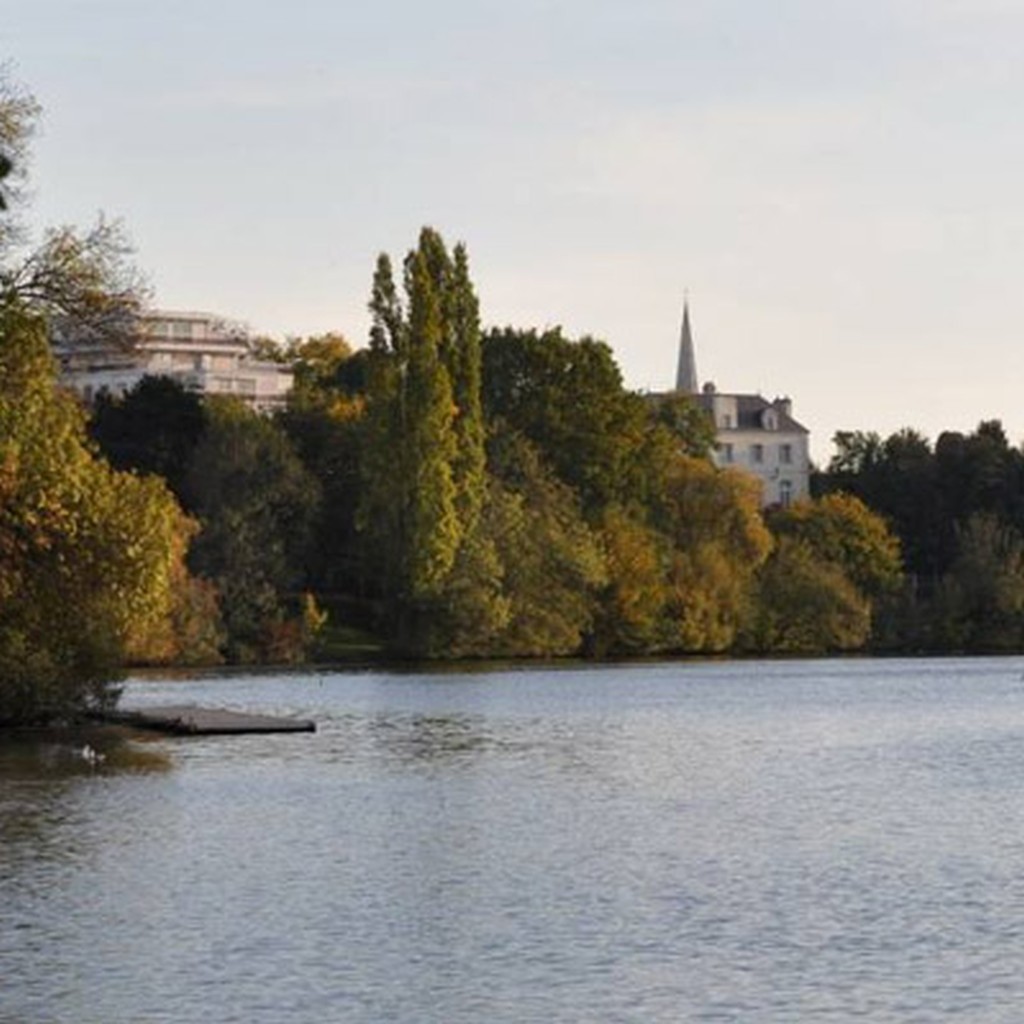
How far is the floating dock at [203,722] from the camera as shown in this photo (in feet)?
191

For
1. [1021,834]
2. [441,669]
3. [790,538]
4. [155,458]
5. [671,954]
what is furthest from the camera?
[790,538]

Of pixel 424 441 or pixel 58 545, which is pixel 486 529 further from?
pixel 58 545

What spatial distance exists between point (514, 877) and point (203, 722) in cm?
2826

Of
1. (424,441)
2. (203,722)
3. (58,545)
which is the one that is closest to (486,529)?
→ (424,441)

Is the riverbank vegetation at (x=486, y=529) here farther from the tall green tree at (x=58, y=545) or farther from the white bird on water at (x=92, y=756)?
the white bird on water at (x=92, y=756)

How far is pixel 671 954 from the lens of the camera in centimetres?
2584

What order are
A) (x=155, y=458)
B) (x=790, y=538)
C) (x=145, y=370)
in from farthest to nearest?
1. (x=145, y=370)
2. (x=790, y=538)
3. (x=155, y=458)

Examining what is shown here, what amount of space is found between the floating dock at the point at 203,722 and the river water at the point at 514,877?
0.92 m

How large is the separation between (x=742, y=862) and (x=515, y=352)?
9255cm

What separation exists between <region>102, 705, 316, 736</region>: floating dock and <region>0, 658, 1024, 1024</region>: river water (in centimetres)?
92

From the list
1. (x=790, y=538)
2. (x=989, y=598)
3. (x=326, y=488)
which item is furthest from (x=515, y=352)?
(x=989, y=598)

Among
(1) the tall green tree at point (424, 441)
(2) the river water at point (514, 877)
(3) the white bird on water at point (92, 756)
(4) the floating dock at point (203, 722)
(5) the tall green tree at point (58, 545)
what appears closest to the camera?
(2) the river water at point (514, 877)

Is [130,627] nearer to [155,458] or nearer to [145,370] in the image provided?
[155,458]

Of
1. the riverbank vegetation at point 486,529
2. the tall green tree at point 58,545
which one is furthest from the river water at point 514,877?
the riverbank vegetation at point 486,529
